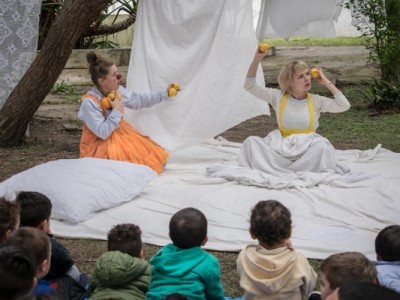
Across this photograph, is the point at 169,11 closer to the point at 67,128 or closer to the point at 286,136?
the point at 286,136

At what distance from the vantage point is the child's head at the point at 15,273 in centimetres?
208

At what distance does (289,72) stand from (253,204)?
1.29 meters

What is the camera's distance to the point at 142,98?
20.6 feet

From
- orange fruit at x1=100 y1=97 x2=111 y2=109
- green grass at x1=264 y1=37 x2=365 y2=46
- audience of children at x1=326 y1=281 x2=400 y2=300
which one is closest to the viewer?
audience of children at x1=326 y1=281 x2=400 y2=300

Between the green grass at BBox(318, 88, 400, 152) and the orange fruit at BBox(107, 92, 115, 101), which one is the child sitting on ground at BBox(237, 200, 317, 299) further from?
the green grass at BBox(318, 88, 400, 152)

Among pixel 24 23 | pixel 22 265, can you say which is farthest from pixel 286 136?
pixel 22 265

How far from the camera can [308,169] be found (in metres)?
5.69

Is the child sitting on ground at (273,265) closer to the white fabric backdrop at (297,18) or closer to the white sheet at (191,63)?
the white sheet at (191,63)

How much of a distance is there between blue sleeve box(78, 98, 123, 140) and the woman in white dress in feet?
3.26

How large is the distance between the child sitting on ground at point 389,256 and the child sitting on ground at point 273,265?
0.30 metres

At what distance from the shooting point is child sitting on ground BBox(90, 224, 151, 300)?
122 inches

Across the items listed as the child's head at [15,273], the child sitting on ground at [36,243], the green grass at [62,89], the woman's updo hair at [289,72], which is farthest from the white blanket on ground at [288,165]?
the green grass at [62,89]

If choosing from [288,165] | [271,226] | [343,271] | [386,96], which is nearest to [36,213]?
[271,226]

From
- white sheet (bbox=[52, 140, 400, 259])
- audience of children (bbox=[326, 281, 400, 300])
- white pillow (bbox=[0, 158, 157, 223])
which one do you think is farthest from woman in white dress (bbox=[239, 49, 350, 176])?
audience of children (bbox=[326, 281, 400, 300])
